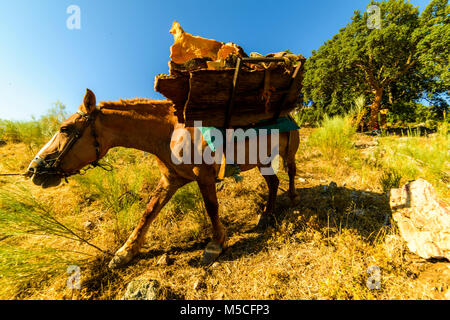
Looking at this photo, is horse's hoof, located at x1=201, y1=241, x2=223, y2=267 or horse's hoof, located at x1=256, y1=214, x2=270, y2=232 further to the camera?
horse's hoof, located at x1=256, y1=214, x2=270, y2=232

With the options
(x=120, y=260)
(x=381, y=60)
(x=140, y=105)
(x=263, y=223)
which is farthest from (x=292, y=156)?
(x=381, y=60)

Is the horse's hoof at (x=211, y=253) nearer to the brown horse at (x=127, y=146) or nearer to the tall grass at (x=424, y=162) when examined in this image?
the brown horse at (x=127, y=146)

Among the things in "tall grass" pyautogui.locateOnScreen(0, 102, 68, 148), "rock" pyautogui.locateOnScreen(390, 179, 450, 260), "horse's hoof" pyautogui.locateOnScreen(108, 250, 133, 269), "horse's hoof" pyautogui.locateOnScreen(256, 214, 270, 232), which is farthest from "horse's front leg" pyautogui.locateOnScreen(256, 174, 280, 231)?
"tall grass" pyautogui.locateOnScreen(0, 102, 68, 148)

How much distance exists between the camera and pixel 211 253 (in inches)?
75.0

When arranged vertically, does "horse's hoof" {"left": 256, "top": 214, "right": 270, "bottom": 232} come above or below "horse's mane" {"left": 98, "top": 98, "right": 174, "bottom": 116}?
below

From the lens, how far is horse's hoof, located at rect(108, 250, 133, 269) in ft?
5.84

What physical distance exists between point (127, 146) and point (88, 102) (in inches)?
20.8

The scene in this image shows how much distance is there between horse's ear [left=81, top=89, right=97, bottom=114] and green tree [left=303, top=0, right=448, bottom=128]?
15688mm

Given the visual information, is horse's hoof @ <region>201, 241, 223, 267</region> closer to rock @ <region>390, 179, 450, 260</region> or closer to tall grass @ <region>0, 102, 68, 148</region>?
rock @ <region>390, 179, 450, 260</region>

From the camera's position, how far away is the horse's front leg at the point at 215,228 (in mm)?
1885

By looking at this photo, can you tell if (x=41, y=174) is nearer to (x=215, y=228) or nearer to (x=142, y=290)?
(x=142, y=290)

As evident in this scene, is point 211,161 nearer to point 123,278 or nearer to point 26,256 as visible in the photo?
point 123,278
